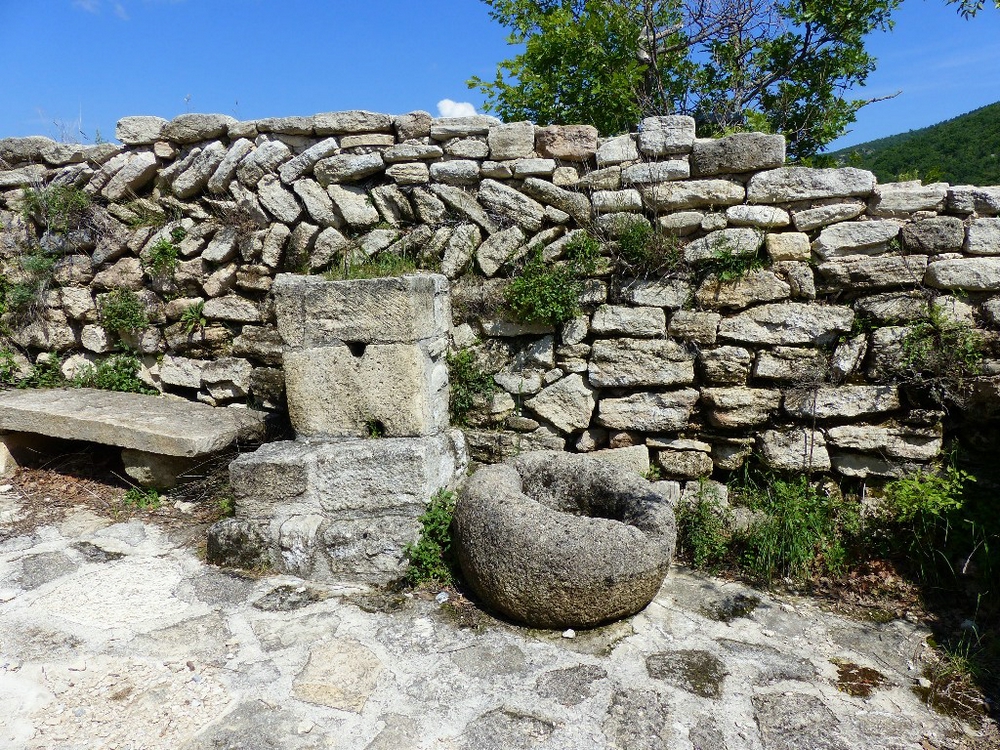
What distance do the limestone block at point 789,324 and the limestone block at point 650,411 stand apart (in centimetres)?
50

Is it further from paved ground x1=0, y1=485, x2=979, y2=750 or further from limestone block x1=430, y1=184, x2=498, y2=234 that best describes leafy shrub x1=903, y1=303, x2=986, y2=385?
limestone block x1=430, y1=184, x2=498, y2=234

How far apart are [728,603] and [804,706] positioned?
2.84 feet

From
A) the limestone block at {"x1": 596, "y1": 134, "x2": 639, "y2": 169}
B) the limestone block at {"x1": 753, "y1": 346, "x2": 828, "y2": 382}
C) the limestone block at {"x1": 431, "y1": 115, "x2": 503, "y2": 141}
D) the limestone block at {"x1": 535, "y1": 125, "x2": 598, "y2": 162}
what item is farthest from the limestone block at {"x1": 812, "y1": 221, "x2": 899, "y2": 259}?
the limestone block at {"x1": 431, "y1": 115, "x2": 503, "y2": 141}

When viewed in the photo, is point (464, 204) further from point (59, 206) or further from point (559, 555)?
point (59, 206)

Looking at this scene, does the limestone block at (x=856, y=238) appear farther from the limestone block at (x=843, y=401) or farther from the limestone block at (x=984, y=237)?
the limestone block at (x=843, y=401)

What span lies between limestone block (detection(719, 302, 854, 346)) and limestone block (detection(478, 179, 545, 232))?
143cm

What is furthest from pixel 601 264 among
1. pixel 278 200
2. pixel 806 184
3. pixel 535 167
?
pixel 278 200

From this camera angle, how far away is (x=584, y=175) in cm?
446

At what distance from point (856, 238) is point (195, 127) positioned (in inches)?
189

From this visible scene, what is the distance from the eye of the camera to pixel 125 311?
17.4 feet

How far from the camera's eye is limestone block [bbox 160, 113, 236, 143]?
5027mm

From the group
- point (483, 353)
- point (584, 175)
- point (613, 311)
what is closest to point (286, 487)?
point (483, 353)

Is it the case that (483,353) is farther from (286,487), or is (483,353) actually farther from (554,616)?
(554,616)

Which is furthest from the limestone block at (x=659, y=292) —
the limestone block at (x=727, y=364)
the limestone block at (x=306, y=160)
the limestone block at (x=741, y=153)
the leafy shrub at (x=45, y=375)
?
the leafy shrub at (x=45, y=375)
